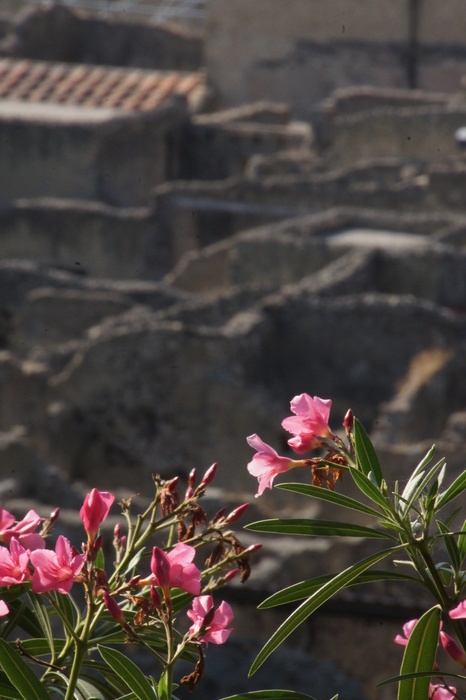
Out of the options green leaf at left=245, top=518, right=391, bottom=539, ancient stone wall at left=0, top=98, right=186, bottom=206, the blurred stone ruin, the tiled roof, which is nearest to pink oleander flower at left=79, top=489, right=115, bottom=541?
green leaf at left=245, top=518, right=391, bottom=539

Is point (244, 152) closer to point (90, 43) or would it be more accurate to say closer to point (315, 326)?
point (90, 43)

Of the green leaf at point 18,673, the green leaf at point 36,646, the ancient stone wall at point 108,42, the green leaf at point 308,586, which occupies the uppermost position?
the green leaf at point 308,586

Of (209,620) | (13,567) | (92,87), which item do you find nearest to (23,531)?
(13,567)

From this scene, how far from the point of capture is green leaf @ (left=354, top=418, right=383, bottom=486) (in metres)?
2.72

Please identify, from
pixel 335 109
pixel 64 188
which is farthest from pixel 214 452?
pixel 335 109

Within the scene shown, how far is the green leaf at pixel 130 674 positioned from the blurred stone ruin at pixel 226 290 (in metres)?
3.16

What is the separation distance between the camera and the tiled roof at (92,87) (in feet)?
90.4

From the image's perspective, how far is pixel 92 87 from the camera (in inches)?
1117

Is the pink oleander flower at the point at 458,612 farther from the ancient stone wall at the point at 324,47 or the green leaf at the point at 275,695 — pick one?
the ancient stone wall at the point at 324,47

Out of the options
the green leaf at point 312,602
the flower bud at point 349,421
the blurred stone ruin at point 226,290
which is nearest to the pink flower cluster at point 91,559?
the green leaf at point 312,602

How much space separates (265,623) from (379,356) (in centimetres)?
615

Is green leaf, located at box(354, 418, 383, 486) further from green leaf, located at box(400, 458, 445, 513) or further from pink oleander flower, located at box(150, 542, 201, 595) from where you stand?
pink oleander flower, located at box(150, 542, 201, 595)

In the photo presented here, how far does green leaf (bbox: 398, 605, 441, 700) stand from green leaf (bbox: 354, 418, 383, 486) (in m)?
0.23

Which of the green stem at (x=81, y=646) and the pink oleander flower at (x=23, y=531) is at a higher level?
the pink oleander flower at (x=23, y=531)
